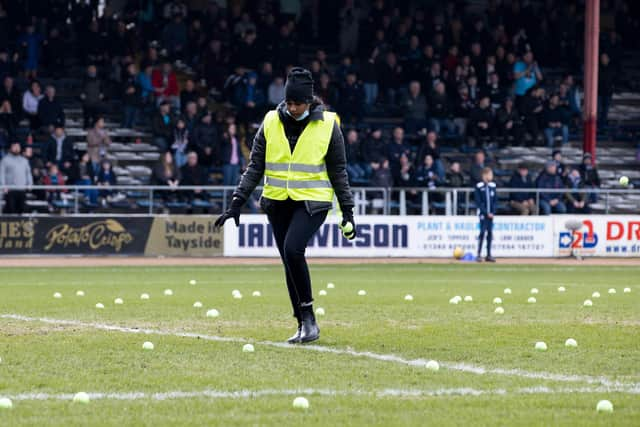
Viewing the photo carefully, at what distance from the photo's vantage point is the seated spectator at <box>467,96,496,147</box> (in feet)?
104

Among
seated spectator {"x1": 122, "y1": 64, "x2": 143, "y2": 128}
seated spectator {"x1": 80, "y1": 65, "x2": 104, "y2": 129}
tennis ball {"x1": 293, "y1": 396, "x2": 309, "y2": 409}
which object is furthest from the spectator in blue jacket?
tennis ball {"x1": 293, "y1": 396, "x2": 309, "y2": 409}

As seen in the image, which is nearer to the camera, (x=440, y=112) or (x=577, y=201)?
(x=577, y=201)

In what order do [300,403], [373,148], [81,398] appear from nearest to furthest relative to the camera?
[300,403], [81,398], [373,148]

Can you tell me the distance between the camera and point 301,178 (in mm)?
10133

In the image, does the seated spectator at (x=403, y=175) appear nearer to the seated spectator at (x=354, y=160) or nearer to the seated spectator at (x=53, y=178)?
the seated spectator at (x=354, y=160)

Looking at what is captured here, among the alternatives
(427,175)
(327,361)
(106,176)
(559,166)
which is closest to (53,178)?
(106,176)

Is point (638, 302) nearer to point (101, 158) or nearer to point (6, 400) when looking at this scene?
point (6, 400)

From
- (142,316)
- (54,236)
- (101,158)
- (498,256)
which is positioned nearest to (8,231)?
(54,236)

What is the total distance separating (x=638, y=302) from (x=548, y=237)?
40.6 ft

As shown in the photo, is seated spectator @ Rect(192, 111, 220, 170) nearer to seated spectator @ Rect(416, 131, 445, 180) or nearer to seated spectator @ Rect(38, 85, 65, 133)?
seated spectator @ Rect(38, 85, 65, 133)

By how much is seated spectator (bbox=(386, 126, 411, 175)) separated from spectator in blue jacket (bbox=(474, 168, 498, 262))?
3.37m

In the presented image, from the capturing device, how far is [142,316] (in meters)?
12.7

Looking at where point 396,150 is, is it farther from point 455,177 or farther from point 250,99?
point 250,99

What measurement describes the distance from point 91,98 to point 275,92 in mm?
4455
